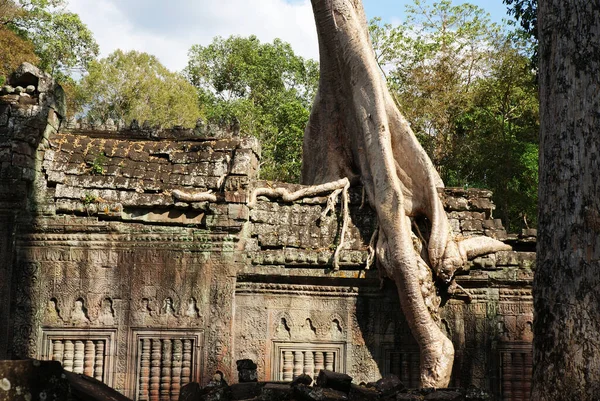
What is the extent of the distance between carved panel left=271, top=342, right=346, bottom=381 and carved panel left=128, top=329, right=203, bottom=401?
820 mm

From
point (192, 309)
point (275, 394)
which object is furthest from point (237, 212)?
point (275, 394)

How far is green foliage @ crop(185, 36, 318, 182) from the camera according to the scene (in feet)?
81.1

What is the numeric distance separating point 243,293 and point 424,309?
1.85m

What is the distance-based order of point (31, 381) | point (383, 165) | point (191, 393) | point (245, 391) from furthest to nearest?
point (383, 165) → point (245, 391) → point (191, 393) → point (31, 381)

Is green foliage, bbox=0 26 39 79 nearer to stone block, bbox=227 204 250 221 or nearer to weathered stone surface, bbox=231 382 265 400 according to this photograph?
stone block, bbox=227 204 250 221

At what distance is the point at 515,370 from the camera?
8672mm

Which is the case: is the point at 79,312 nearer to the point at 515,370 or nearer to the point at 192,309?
the point at 192,309

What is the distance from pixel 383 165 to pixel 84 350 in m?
3.70

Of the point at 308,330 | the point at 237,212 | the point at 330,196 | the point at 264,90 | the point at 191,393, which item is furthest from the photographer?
the point at 264,90

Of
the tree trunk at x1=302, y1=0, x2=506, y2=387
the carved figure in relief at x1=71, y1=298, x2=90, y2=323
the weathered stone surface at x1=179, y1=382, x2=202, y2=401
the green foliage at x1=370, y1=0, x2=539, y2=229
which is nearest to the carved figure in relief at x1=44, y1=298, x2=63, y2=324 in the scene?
the carved figure in relief at x1=71, y1=298, x2=90, y2=323

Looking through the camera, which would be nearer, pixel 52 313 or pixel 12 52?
pixel 52 313

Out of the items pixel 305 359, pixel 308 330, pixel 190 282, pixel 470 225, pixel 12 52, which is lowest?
pixel 305 359

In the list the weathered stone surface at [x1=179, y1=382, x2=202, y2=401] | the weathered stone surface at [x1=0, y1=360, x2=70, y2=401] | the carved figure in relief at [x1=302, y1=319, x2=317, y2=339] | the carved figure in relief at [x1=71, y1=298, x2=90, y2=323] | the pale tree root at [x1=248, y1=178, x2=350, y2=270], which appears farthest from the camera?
the pale tree root at [x1=248, y1=178, x2=350, y2=270]

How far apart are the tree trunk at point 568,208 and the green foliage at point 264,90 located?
18558 millimetres
